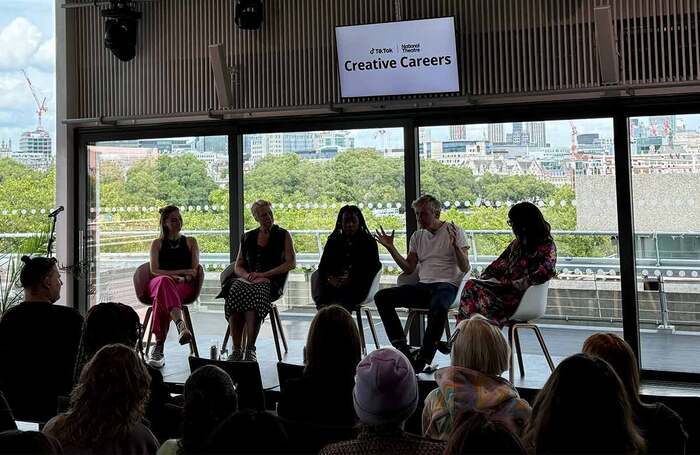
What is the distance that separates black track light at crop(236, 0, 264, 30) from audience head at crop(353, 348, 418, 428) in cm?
526

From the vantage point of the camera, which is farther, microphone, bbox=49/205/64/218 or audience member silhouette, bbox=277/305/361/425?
microphone, bbox=49/205/64/218

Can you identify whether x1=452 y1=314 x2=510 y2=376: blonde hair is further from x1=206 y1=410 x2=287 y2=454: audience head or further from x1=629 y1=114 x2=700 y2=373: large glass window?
x1=629 y1=114 x2=700 y2=373: large glass window

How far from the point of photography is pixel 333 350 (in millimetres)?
3199

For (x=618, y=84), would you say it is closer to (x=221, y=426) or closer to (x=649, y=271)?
(x=649, y=271)

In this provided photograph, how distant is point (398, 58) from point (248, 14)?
5.24 feet

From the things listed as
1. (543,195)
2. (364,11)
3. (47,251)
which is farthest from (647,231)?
(47,251)

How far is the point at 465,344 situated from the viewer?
2.82 metres

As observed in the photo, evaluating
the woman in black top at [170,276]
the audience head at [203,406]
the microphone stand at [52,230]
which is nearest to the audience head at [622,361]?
the audience head at [203,406]

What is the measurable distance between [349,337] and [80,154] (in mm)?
5710

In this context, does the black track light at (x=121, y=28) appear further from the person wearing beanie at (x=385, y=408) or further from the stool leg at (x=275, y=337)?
the person wearing beanie at (x=385, y=408)

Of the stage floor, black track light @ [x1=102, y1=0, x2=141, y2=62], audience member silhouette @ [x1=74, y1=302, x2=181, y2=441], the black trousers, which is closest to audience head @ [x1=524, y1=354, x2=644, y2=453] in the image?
audience member silhouette @ [x1=74, y1=302, x2=181, y2=441]

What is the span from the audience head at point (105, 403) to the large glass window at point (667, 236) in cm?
465

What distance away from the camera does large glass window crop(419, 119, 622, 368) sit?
20.0ft

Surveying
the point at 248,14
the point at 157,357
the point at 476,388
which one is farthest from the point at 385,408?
the point at 248,14
